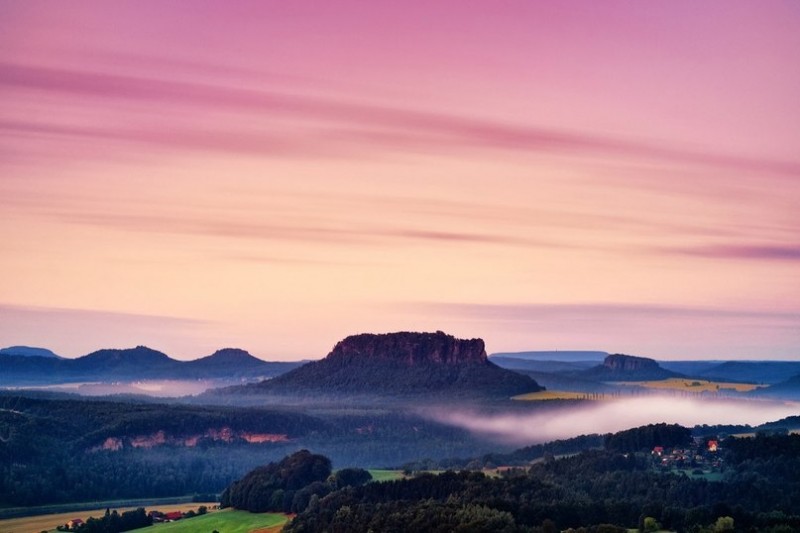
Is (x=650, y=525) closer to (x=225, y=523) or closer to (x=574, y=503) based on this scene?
(x=574, y=503)

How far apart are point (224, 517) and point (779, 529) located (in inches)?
3441

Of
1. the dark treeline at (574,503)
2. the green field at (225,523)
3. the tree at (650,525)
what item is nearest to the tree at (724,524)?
the dark treeline at (574,503)

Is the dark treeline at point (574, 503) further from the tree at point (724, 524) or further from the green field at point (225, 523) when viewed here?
the green field at point (225, 523)

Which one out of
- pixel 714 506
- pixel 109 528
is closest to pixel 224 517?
pixel 109 528

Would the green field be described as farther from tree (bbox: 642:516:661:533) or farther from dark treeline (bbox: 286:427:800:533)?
tree (bbox: 642:516:661:533)

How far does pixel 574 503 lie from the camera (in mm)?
162625

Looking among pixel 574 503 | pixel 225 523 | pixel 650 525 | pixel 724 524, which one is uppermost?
pixel 574 503

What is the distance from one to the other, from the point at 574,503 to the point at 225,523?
5260 centimetres

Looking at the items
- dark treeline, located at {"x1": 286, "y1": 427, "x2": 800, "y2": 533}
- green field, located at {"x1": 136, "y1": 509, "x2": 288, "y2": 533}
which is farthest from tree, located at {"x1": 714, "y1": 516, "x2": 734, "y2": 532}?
green field, located at {"x1": 136, "y1": 509, "x2": 288, "y2": 533}

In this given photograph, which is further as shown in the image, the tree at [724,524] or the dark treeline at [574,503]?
the dark treeline at [574,503]

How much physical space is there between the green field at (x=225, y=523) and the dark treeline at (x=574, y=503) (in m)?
7.80

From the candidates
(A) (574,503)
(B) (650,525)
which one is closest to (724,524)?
(B) (650,525)

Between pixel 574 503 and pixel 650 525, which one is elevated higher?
pixel 574 503

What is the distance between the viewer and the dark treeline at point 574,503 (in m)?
148
